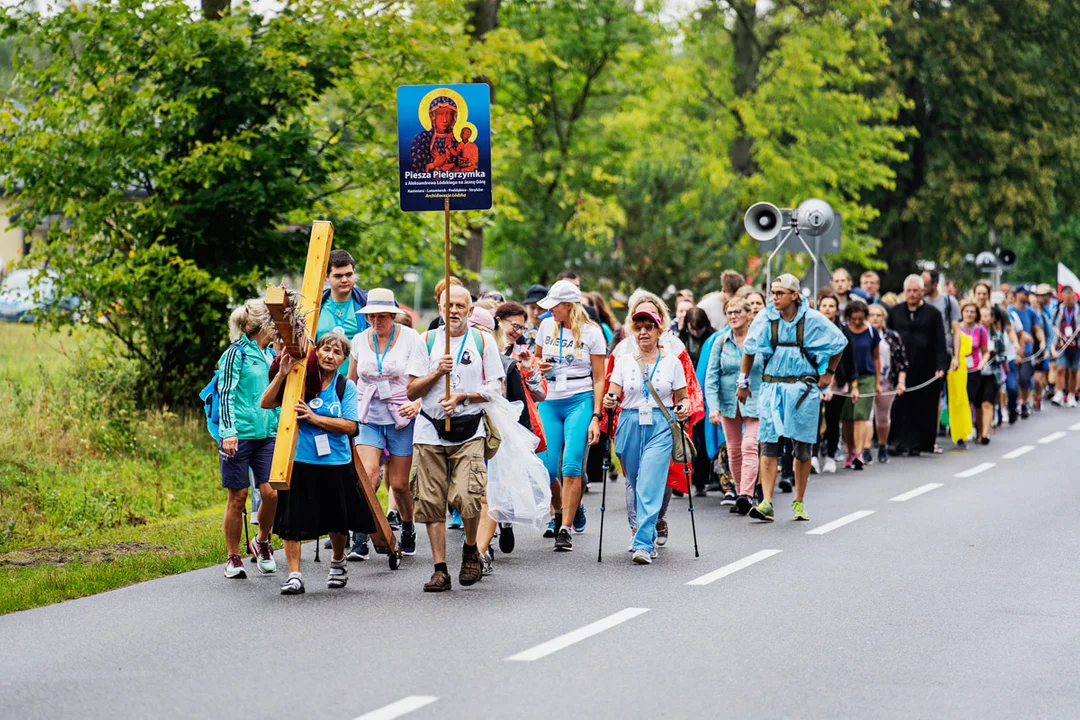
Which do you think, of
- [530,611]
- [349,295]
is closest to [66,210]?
[349,295]

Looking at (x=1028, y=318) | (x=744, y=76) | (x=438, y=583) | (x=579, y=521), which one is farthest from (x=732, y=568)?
(x=744, y=76)

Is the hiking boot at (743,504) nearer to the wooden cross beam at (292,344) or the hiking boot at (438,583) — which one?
the hiking boot at (438,583)

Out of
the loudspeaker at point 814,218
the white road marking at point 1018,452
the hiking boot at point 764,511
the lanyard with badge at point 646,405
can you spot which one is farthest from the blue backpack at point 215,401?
the loudspeaker at point 814,218

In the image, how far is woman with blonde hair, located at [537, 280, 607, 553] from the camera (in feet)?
37.9

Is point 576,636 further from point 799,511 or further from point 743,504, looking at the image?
point 743,504

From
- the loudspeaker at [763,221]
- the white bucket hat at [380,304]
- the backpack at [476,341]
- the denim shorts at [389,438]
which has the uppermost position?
the loudspeaker at [763,221]

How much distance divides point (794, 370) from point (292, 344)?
4950 millimetres

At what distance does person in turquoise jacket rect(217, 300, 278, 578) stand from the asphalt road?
0.43 m

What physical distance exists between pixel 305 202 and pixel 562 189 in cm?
1485

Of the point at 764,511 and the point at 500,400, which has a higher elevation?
the point at 500,400

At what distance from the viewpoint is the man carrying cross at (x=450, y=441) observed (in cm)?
962

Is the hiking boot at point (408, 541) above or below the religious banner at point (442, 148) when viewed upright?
below

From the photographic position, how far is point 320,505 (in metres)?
9.59

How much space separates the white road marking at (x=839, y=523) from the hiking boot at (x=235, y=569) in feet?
14.6
